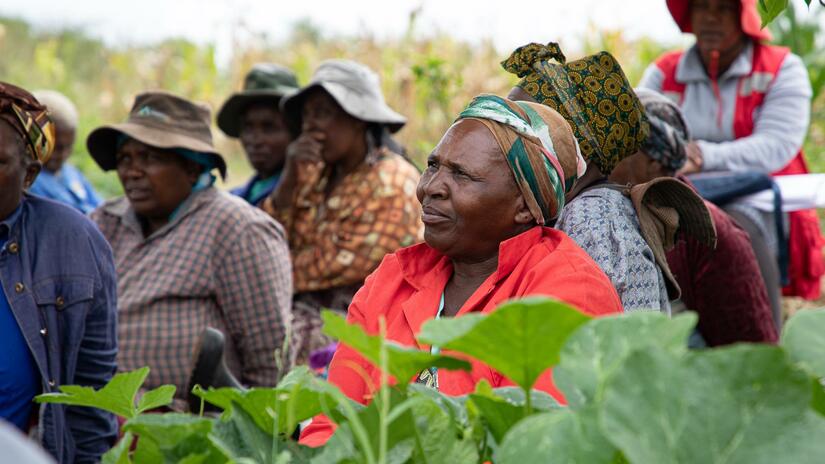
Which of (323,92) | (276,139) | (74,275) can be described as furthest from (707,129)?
(74,275)

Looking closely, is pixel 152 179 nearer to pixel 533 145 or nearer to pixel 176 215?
pixel 176 215

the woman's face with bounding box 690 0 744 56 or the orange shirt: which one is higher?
the woman's face with bounding box 690 0 744 56

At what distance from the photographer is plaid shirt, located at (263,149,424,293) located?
15.6ft

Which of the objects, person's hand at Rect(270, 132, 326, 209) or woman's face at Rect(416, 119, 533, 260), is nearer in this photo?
woman's face at Rect(416, 119, 533, 260)

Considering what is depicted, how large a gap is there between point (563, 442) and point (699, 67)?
3800mm

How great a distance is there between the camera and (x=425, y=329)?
1.09m

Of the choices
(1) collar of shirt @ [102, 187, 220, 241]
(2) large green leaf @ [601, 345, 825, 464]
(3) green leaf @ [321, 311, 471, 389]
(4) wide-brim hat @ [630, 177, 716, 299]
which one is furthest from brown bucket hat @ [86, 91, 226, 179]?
(2) large green leaf @ [601, 345, 825, 464]

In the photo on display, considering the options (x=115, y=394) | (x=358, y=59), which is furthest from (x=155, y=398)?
(x=358, y=59)

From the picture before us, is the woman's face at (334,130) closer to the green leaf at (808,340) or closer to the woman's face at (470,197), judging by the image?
the woman's face at (470,197)

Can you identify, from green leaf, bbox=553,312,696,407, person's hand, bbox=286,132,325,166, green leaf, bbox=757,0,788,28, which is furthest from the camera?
person's hand, bbox=286,132,325,166

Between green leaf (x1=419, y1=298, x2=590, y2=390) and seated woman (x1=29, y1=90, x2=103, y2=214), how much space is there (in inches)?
192

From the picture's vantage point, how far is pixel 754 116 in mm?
4539

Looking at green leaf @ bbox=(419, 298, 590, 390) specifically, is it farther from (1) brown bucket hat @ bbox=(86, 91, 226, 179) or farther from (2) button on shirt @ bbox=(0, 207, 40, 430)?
(1) brown bucket hat @ bbox=(86, 91, 226, 179)

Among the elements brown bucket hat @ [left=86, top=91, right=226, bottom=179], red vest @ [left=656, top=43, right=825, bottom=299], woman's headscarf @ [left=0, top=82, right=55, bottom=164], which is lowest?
red vest @ [left=656, top=43, right=825, bottom=299]
